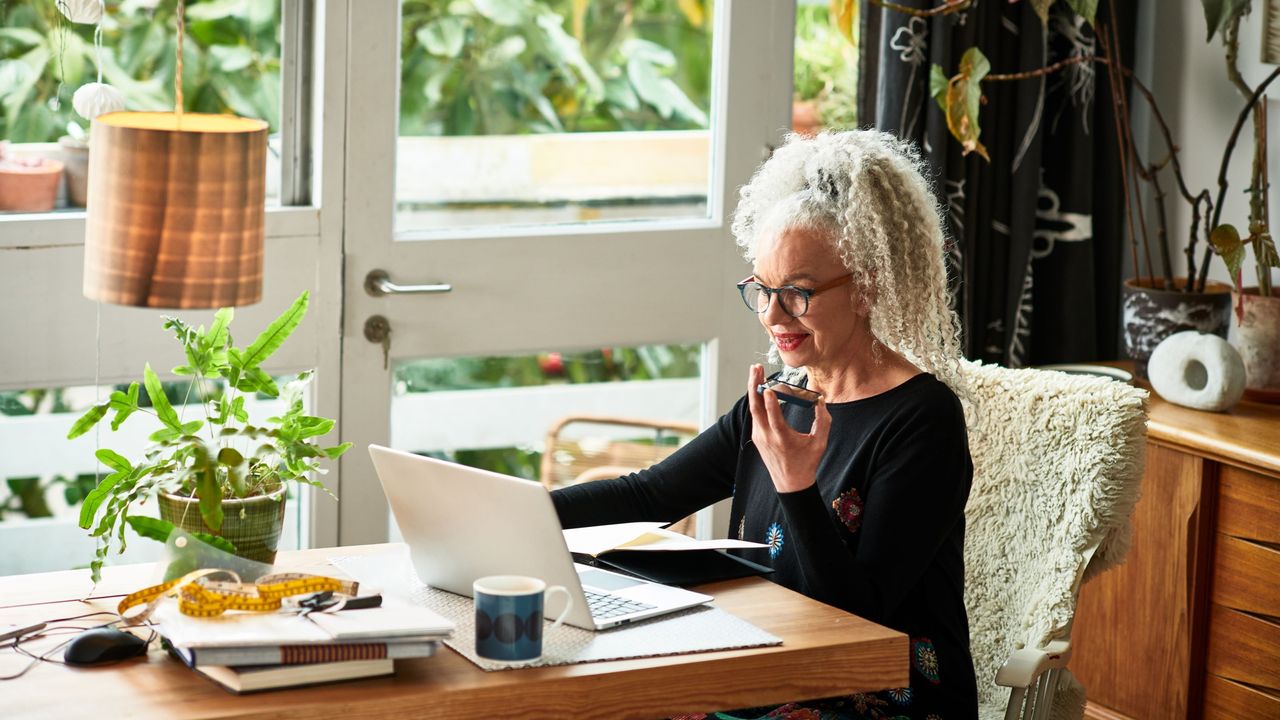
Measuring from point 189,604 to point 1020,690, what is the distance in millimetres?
1122

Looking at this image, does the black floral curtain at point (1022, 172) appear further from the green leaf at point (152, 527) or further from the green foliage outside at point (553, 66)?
the green leaf at point (152, 527)

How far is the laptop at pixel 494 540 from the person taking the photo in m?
1.65

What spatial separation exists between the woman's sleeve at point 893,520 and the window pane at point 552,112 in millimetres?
1265

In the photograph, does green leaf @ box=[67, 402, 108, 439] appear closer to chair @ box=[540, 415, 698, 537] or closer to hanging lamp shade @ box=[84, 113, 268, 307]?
hanging lamp shade @ box=[84, 113, 268, 307]

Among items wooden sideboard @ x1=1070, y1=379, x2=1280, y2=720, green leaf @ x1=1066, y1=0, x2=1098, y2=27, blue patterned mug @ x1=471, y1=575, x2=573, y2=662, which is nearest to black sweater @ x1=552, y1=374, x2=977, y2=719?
blue patterned mug @ x1=471, y1=575, x2=573, y2=662

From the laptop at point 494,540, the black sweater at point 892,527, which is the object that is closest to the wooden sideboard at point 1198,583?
the black sweater at point 892,527

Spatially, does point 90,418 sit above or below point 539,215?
below

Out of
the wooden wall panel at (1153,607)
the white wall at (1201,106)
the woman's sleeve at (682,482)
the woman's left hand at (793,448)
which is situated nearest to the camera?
the woman's left hand at (793,448)

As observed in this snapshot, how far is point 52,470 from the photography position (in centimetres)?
279

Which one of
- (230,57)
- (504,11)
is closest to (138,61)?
(230,57)

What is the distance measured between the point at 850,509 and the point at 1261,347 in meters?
1.27

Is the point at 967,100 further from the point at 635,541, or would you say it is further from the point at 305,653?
the point at 305,653

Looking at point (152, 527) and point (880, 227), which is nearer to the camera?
point (152, 527)

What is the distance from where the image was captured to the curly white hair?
2049 millimetres
